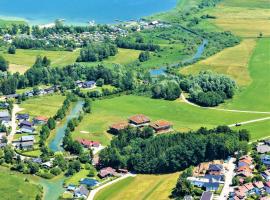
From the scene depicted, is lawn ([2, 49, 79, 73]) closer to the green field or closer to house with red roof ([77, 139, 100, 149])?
the green field

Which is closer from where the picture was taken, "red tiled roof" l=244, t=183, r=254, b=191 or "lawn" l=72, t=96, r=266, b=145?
"red tiled roof" l=244, t=183, r=254, b=191

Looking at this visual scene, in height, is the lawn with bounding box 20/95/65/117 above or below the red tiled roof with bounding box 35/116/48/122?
above

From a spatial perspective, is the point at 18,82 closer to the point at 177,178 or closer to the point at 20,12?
the point at 177,178

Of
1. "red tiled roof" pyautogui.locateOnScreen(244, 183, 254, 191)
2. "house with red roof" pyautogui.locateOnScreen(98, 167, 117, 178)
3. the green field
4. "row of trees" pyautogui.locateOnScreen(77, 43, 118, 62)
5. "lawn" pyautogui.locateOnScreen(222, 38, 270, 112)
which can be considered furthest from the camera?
the green field

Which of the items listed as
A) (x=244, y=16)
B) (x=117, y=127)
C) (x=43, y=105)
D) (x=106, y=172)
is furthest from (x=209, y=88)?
(x=244, y=16)

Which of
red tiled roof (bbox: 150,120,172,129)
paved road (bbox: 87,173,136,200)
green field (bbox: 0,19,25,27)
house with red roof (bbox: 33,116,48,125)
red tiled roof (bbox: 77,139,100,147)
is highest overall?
green field (bbox: 0,19,25,27)

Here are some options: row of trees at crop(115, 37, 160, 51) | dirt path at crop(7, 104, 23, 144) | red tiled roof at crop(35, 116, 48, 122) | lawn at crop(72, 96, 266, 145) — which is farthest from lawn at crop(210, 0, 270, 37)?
red tiled roof at crop(35, 116, 48, 122)

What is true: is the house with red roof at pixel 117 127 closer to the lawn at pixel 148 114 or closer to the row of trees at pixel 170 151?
the lawn at pixel 148 114
